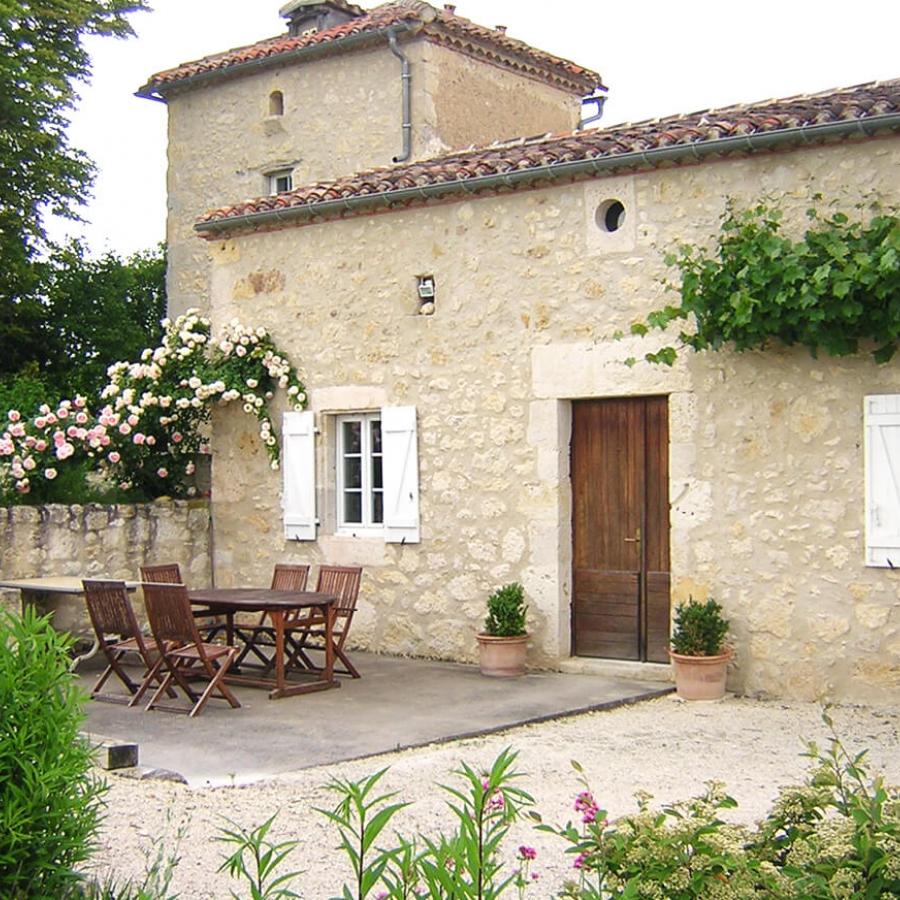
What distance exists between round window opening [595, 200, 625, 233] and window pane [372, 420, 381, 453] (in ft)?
8.03

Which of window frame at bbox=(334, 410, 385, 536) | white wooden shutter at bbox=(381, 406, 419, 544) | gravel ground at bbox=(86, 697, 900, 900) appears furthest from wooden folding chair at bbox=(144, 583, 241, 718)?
window frame at bbox=(334, 410, 385, 536)

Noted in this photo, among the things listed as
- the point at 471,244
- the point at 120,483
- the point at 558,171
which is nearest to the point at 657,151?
the point at 558,171

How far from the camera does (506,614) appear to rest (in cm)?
882

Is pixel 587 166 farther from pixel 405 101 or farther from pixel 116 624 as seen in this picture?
pixel 405 101

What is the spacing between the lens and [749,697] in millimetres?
8148

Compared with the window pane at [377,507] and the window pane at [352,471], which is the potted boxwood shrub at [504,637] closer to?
the window pane at [377,507]

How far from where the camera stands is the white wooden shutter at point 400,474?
970 centimetres

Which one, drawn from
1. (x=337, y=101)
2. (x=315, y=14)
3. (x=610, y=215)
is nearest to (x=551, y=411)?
(x=610, y=215)

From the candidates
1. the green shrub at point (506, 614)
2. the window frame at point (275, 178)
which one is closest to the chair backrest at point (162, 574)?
the green shrub at point (506, 614)

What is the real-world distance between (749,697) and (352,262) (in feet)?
14.4

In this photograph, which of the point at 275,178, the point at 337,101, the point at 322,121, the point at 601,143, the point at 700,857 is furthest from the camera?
the point at 275,178

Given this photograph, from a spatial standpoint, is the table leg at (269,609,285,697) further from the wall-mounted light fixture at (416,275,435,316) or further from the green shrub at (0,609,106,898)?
the green shrub at (0,609,106,898)

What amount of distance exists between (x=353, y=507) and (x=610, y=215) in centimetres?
308

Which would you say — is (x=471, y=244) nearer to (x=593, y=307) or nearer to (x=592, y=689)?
(x=593, y=307)
